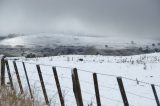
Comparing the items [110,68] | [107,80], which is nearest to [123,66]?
[110,68]

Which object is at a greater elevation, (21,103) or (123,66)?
(21,103)

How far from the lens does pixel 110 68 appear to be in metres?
25.2

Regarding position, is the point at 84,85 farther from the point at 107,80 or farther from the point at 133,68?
the point at 133,68

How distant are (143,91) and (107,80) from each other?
3120mm

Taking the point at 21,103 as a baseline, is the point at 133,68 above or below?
below

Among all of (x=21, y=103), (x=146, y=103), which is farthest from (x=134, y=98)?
(x=21, y=103)

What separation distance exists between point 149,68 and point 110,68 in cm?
238

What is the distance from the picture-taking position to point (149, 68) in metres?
24.4

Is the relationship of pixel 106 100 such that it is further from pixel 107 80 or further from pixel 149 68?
pixel 149 68

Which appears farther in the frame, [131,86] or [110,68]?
[110,68]

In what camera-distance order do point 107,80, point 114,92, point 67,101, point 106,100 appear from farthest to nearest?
point 107,80
point 114,92
point 106,100
point 67,101

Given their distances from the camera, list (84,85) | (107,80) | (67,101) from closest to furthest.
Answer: (67,101) → (84,85) → (107,80)

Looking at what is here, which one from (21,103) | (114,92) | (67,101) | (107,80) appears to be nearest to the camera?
(21,103)

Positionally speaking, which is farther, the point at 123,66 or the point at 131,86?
the point at 123,66
